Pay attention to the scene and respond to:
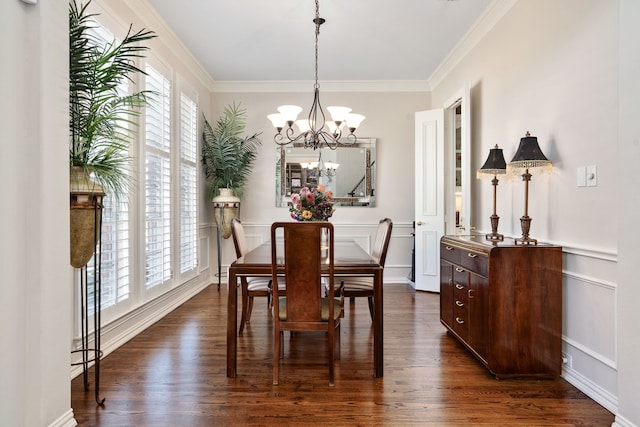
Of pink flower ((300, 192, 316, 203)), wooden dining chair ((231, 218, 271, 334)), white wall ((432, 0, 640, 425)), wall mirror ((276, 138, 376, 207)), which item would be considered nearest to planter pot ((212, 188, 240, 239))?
wall mirror ((276, 138, 376, 207))

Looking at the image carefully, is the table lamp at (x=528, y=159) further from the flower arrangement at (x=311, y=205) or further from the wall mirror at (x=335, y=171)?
the wall mirror at (x=335, y=171)

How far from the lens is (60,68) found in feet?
5.66

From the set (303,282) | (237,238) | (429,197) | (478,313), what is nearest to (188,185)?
(237,238)

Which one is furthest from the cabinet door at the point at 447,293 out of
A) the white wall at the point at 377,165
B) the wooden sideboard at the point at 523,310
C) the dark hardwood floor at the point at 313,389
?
the white wall at the point at 377,165

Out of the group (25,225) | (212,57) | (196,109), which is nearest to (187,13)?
(212,57)

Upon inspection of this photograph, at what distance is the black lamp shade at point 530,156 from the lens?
2.48 meters

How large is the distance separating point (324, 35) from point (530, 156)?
2444mm

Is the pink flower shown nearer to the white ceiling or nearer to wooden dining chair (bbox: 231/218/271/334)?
wooden dining chair (bbox: 231/218/271/334)

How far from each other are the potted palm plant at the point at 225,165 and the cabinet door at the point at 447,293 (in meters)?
2.78

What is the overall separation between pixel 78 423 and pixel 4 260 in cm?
98

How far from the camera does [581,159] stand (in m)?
2.30

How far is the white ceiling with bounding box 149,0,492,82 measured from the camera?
3.38m

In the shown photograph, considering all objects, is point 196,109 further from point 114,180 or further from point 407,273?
point 407,273

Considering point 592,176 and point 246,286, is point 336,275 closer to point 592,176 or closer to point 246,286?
point 246,286
